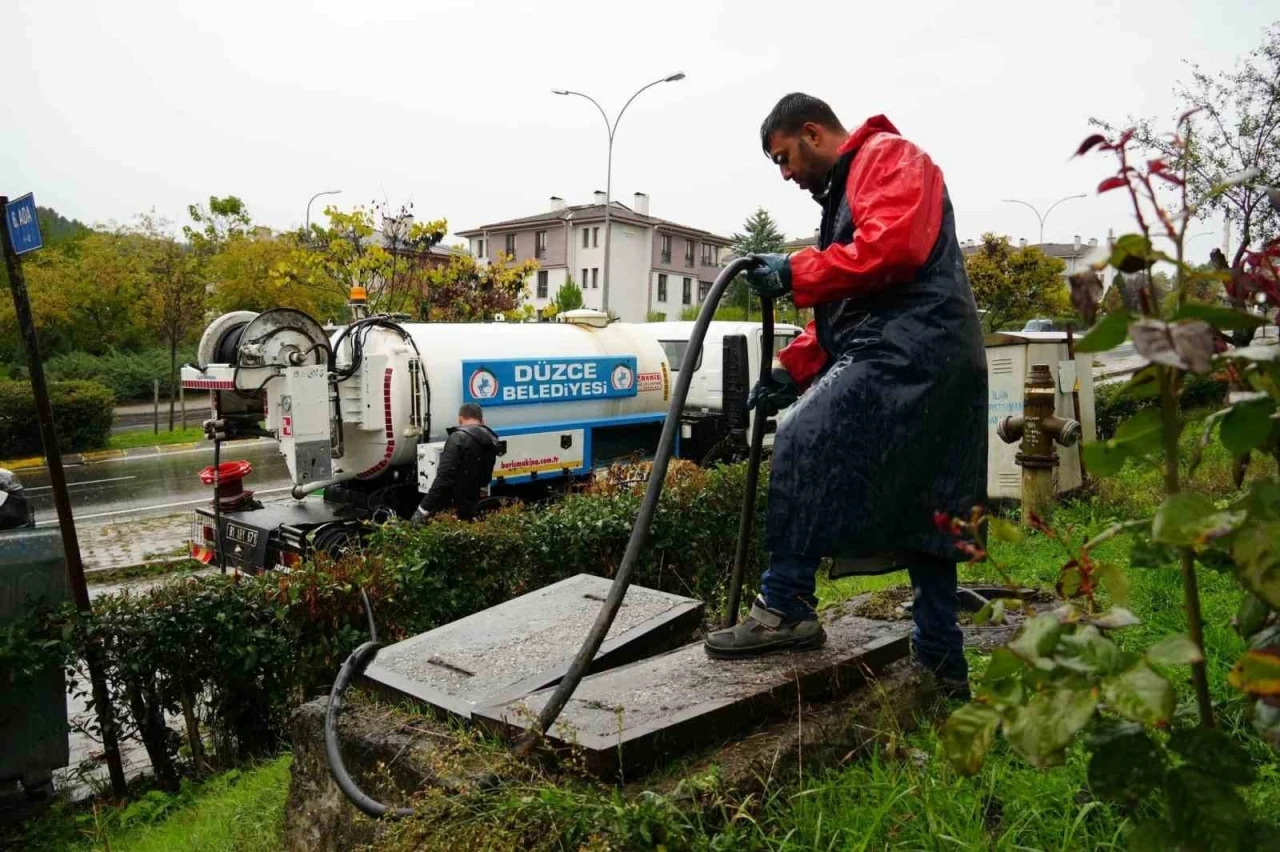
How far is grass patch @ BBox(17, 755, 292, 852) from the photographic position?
3357 mm

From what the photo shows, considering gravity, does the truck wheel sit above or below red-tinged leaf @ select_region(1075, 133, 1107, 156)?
below

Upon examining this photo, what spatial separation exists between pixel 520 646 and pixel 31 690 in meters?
2.66

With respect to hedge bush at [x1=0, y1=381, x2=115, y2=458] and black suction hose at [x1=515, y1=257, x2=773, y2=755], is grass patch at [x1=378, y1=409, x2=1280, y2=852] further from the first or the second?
hedge bush at [x1=0, y1=381, x2=115, y2=458]

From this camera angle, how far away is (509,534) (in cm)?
557

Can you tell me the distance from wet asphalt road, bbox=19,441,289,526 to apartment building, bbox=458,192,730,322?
3334 centimetres

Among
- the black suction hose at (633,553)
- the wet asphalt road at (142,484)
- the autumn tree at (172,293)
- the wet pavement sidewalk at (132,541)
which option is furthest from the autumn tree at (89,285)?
the black suction hose at (633,553)

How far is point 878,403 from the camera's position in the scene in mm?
2682

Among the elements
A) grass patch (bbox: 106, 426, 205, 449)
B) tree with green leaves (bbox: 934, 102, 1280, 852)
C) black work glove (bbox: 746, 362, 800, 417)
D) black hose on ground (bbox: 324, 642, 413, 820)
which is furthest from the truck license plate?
grass patch (bbox: 106, 426, 205, 449)

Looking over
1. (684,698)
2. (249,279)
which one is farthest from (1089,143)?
(249,279)

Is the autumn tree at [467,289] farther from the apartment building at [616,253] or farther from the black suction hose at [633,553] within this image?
the apartment building at [616,253]

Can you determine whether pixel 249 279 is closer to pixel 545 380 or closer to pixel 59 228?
pixel 545 380

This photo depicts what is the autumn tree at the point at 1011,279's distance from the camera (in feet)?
95.5

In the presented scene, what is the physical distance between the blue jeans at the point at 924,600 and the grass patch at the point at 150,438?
20394 millimetres

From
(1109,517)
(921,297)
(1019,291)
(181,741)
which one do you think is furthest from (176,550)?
(1019,291)
